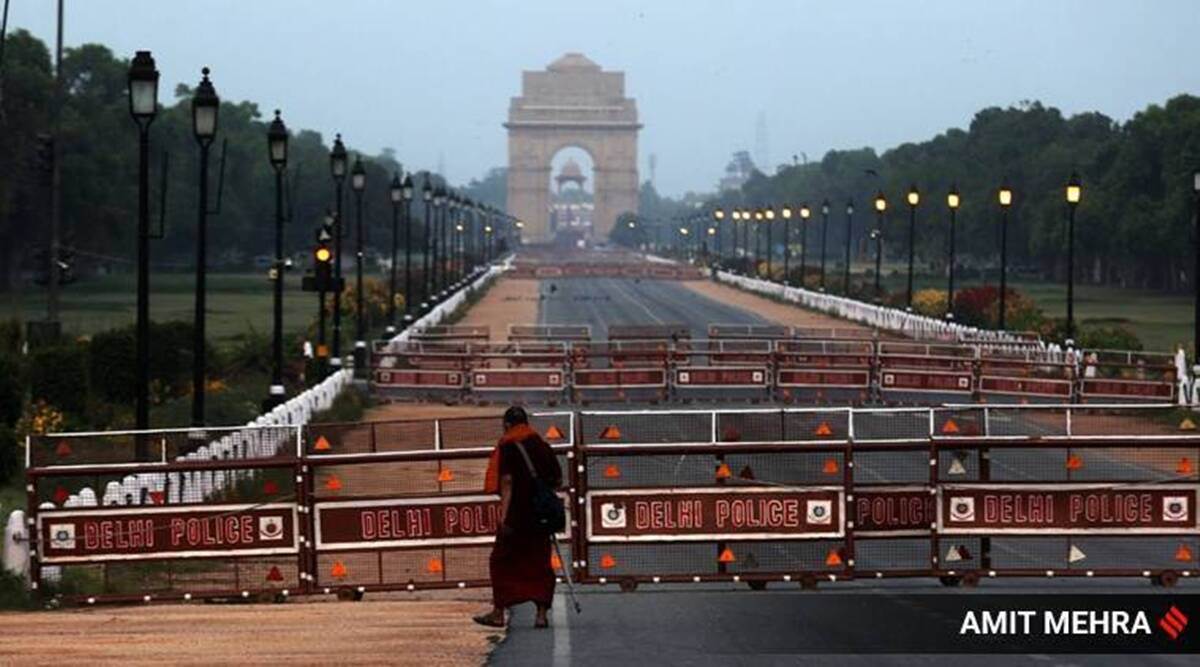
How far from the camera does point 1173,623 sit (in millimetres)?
14883

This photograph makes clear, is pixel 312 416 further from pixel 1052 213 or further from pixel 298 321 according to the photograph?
pixel 1052 213

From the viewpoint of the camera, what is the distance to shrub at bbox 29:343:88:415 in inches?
1366

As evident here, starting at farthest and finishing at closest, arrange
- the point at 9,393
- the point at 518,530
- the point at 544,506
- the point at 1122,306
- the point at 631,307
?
1. the point at 1122,306
2. the point at 631,307
3. the point at 9,393
4. the point at 518,530
5. the point at 544,506

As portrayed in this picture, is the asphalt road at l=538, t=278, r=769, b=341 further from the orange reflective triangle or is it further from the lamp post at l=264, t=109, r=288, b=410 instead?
the orange reflective triangle

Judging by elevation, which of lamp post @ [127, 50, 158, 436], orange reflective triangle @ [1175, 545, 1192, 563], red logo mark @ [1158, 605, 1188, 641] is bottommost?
red logo mark @ [1158, 605, 1188, 641]

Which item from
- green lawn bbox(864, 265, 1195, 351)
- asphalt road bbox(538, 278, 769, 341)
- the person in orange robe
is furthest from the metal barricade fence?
green lawn bbox(864, 265, 1195, 351)

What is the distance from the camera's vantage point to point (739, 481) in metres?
17.9

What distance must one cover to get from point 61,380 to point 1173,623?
76.4 ft

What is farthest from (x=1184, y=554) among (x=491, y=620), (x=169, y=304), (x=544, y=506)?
(x=169, y=304)

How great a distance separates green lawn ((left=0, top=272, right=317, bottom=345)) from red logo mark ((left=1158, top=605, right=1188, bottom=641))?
42950 millimetres

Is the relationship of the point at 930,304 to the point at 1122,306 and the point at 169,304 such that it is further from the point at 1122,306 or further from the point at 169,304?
the point at 169,304

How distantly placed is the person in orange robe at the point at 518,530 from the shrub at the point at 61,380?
66.0 ft

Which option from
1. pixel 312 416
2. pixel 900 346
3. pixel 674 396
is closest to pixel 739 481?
pixel 312 416

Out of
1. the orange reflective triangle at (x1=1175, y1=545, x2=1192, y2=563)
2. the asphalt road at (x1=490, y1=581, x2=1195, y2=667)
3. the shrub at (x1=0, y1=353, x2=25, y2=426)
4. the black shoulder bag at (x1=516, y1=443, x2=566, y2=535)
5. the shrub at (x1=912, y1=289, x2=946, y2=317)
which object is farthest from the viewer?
the shrub at (x1=912, y1=289, x2=946, y2=317)
